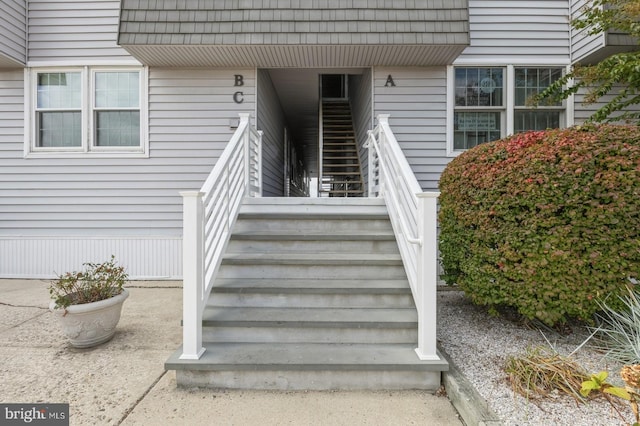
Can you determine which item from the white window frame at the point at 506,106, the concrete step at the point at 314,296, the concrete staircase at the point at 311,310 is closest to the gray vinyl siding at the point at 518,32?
the white window frame at the point at 506,106

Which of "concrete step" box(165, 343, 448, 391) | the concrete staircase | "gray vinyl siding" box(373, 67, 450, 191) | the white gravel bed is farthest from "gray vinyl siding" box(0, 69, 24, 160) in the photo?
the white gravel bed

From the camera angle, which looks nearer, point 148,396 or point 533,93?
point 148,396

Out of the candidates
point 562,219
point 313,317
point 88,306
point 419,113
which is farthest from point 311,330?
point 419,113

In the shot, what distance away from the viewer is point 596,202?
2322mm

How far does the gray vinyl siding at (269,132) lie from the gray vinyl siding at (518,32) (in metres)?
3.00

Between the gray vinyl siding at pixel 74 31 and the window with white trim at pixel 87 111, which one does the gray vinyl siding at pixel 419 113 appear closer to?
the window with white trim at pixel 87 111

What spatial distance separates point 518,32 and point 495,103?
1075 mm

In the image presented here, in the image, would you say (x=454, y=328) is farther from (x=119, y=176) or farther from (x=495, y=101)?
(x=119, y=176)

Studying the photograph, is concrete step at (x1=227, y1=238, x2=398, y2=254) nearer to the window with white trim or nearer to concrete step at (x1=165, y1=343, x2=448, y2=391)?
concrete step at (x1=165, y1=343, x2=448, y2=391)

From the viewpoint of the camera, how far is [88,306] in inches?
99.9

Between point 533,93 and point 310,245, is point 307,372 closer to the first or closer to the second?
point 310,245

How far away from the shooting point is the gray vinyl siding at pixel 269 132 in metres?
5.21

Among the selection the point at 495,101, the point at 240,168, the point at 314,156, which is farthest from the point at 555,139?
the point at 314,156

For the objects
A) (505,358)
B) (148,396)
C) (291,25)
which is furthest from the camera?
(291,25)
